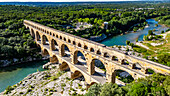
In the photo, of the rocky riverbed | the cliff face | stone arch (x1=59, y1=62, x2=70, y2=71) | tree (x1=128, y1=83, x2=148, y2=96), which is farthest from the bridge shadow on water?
tree (x1=128, y1=83, x2=148, y2=96)

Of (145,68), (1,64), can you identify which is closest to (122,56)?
(145,68)

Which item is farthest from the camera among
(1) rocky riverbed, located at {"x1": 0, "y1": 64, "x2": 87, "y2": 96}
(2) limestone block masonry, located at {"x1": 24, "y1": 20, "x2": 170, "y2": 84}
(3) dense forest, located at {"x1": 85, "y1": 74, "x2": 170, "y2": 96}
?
(1) rocky riverbed, located at {"x1": 0, "y1": 64, "x2": 87, "y2": 96}

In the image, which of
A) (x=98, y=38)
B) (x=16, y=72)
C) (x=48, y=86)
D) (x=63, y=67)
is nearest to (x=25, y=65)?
(x=16, y=72)

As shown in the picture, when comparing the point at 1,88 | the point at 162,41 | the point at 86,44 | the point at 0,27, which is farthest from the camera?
the point at 162,41

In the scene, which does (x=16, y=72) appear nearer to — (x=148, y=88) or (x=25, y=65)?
(x=25, y=65)

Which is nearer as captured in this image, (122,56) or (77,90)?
(122,56)

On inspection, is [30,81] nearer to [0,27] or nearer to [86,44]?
[86,44]

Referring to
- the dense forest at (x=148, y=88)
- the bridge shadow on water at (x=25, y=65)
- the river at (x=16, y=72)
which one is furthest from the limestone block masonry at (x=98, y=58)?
the river at (x=16, y=72)

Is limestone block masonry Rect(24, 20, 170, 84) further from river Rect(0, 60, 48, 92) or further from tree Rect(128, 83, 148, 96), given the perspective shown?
river Rect(0, 60, 48, 92)
